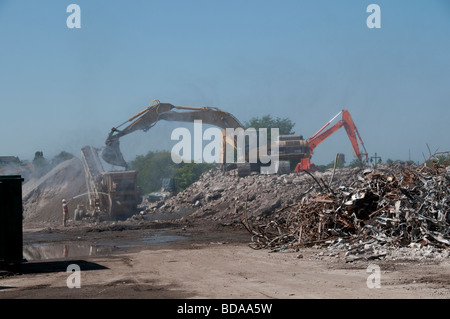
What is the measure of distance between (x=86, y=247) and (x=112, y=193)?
10930mm

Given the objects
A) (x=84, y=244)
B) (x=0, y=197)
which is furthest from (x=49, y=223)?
(x=0, y=197)

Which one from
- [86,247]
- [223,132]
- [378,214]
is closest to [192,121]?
[223,132]

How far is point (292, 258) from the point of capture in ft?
40.1

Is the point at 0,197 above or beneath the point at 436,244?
above

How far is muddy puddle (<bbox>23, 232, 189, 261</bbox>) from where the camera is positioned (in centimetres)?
1566

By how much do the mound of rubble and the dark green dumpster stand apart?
20.4 m

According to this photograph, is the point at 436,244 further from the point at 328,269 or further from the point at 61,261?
→ the point at 61,261

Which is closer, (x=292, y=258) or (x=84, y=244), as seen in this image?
(x=292, y=258)

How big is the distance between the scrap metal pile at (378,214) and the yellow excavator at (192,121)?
54.6ft

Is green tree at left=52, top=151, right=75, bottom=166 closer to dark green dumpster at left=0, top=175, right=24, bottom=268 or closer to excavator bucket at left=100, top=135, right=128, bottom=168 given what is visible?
excavator bucket at left=100, top=135, right=128, bottom=168

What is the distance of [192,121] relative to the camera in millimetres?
32969

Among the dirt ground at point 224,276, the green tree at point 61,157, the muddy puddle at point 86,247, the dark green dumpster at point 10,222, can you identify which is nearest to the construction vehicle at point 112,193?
the muddy puddle at point 86,247

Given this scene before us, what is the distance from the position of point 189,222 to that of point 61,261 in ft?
45.4

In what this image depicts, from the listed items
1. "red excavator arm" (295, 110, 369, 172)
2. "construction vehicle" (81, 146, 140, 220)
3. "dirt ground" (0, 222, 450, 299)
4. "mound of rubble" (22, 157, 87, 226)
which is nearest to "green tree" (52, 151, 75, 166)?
"mound of rubble" (22, 157, 87, 226)
